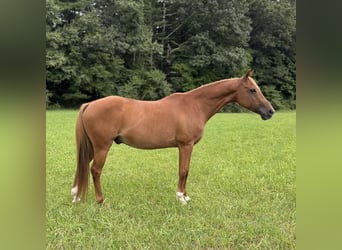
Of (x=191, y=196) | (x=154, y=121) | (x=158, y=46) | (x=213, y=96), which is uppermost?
(x=158, y=46)

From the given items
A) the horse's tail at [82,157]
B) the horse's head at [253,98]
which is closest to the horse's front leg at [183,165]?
the horse's head at [253,98]

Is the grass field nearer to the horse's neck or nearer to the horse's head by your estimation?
the horse's head

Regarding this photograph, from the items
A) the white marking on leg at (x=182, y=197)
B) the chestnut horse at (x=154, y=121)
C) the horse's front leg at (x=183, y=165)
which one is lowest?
the white marking on leg at (x=182, y=197)

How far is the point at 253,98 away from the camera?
196 cm

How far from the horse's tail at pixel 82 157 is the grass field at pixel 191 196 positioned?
0.10 m

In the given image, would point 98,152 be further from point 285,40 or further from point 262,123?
point 262,123

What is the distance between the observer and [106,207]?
1.93m

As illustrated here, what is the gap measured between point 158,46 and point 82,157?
1.07m

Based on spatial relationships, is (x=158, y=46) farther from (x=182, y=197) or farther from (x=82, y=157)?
(x=182, y=197)

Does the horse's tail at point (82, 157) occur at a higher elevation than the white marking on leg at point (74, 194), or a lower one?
higher

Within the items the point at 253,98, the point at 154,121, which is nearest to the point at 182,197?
the point at 154,121

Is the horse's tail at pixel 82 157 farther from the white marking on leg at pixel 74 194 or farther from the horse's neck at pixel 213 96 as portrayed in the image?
the horse's neck at pixel 213 96

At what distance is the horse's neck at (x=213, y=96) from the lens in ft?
6.76

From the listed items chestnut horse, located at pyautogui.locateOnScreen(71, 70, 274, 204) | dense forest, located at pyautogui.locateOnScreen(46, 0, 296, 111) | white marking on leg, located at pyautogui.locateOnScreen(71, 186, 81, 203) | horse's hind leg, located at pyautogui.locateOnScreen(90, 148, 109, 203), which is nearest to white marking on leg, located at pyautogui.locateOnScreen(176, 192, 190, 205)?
chestnut horse, located at pyautogui.locateOnScreen(71, 70, 274, 204)
